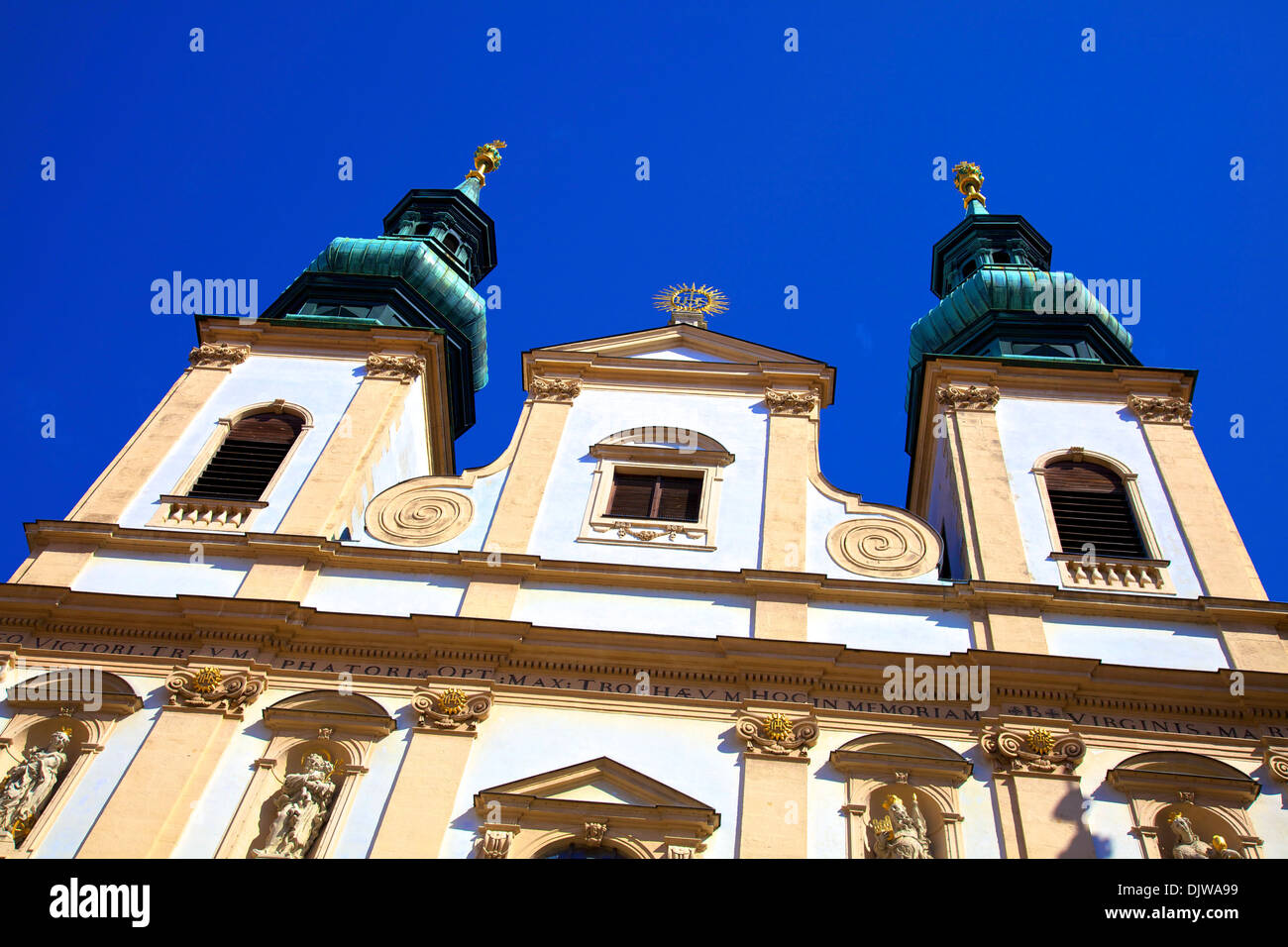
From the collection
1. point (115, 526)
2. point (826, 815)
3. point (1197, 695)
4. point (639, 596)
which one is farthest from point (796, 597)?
point (115, 526)

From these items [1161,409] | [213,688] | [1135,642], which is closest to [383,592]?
[213,688]

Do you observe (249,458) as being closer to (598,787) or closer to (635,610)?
(635,610)

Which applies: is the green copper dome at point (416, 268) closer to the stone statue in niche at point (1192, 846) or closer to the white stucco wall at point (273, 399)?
the white stucco wall at point (273, 399)

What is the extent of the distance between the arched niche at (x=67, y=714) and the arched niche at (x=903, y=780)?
265 inches

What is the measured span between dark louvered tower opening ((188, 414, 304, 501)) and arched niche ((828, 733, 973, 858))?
798 centimetres

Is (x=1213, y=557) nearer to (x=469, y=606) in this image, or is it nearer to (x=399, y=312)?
(x=469, y=606)

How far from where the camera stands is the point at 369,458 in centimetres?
1702

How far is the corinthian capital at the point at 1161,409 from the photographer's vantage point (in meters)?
17.8

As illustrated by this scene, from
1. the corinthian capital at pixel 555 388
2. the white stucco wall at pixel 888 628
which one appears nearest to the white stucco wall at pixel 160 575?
the corinthian capital at pixel 555 388

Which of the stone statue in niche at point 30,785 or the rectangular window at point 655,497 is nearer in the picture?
the stone statue in niche at point 30,785

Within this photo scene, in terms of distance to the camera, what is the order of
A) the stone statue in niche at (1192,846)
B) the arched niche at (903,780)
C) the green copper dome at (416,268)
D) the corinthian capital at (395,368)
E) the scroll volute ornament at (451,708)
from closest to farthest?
the stone statue in niche at (1192,846)
the arched niche at (903,780)
the scroll volute ornament at (451,708)
the corinthian capital at (395,368)
the green copper dome at (416,268)
